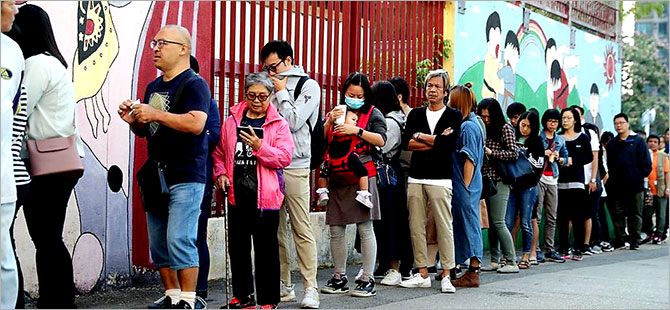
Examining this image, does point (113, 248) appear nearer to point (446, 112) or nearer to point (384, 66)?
point (446, 112)

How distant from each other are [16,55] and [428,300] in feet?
12.8

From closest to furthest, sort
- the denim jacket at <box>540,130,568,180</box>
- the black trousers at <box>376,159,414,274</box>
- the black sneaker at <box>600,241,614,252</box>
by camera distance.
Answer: the black trousers at <box>376,159,414,274</box>, the denim jacket at <box>540,130,568,180</box>, the black sneaker at <box>600,241,614,252</box>

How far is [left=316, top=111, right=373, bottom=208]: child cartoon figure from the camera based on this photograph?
754cm

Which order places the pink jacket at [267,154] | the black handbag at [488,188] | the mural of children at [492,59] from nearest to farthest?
1. the pink jacket at [267,154]
2. the black handbag at [488,188]
3. the mural of children at [492,59]

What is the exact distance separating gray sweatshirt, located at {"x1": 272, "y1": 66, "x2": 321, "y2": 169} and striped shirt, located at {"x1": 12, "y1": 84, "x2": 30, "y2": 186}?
7.13 ft

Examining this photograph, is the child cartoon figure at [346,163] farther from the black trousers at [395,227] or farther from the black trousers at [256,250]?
the black trousers at [256,250]

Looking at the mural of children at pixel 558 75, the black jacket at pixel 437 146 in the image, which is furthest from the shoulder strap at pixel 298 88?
the mural of children at pixel 558 75

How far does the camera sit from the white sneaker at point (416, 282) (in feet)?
27.1

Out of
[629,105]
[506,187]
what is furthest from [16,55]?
[629,105]

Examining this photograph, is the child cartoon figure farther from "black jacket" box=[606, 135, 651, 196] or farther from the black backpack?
"black jacket" box=[606, 135, 651, 196]

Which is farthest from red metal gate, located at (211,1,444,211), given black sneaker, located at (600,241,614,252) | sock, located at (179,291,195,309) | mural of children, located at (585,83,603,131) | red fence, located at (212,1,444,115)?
mural of children, located at (585,83,603,131)

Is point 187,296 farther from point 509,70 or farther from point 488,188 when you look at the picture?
point 509,70

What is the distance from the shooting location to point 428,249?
8.75m

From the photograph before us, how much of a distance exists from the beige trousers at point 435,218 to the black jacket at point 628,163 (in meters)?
6.20
